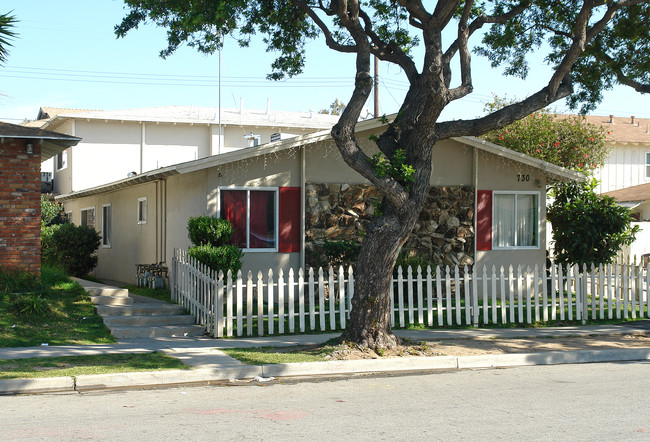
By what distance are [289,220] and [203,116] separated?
52.5 feet

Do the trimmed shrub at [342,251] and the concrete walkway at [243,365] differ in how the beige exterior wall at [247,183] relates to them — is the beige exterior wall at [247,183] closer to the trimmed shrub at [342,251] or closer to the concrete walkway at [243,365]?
the trimmed shrub at [342,251]

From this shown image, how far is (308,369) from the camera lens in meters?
9.89

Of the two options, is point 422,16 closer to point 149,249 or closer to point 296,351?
point 296,351

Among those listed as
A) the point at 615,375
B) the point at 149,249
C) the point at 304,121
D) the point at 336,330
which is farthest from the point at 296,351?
the point at 304,121

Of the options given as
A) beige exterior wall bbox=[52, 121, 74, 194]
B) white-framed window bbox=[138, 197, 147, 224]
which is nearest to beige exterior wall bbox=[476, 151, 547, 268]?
white-framed window bbox=[138, 197, 147, 224]

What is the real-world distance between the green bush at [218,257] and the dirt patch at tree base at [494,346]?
3.27 metres

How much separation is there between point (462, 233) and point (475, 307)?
12.3 feet

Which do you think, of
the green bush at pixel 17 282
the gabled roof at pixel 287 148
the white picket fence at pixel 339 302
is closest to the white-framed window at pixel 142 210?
the gabled roof at pixel 287 148

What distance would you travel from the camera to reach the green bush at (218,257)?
13680 mm

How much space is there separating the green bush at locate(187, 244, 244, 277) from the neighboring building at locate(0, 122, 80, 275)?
3.27 meters

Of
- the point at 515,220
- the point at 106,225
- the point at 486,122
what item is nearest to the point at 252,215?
the point at 486,122

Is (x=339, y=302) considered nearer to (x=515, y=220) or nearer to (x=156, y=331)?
(x=156, y=331)

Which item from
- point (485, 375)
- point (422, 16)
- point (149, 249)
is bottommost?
point (485, 375)

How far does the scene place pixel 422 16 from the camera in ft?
38.0
